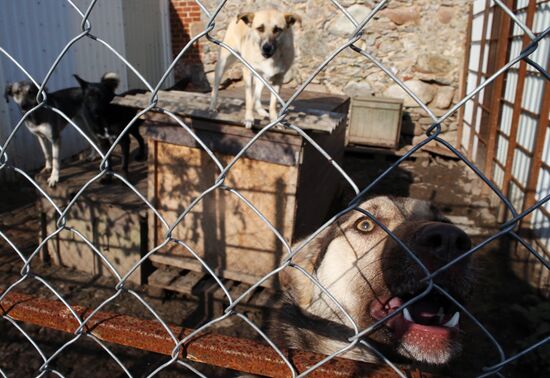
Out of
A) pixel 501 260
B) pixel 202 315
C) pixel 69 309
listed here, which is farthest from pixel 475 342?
pixel 69 309

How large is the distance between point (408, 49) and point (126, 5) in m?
5.90

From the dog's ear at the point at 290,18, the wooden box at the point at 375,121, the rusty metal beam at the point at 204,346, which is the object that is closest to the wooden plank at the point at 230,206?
the dog's ear at the point at 290,18

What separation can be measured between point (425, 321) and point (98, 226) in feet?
11.1

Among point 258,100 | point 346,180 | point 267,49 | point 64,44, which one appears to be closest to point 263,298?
point 258,100

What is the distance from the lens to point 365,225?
210cm

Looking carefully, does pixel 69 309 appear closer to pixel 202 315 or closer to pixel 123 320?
pixel 123 320

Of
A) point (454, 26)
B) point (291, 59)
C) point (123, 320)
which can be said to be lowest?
point (123, 320)

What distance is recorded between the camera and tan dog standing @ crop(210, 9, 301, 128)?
10.9ft

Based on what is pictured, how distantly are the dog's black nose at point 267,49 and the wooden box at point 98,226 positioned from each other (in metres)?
1.82

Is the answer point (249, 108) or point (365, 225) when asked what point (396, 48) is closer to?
point (249, 108)

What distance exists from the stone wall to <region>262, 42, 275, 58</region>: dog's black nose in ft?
18.3

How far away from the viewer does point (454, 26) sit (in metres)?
8.65

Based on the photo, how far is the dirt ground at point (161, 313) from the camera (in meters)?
3.12

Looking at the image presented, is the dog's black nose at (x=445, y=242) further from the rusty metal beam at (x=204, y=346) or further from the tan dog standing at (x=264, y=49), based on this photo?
the tan dog standing at (x=264, y=49)
